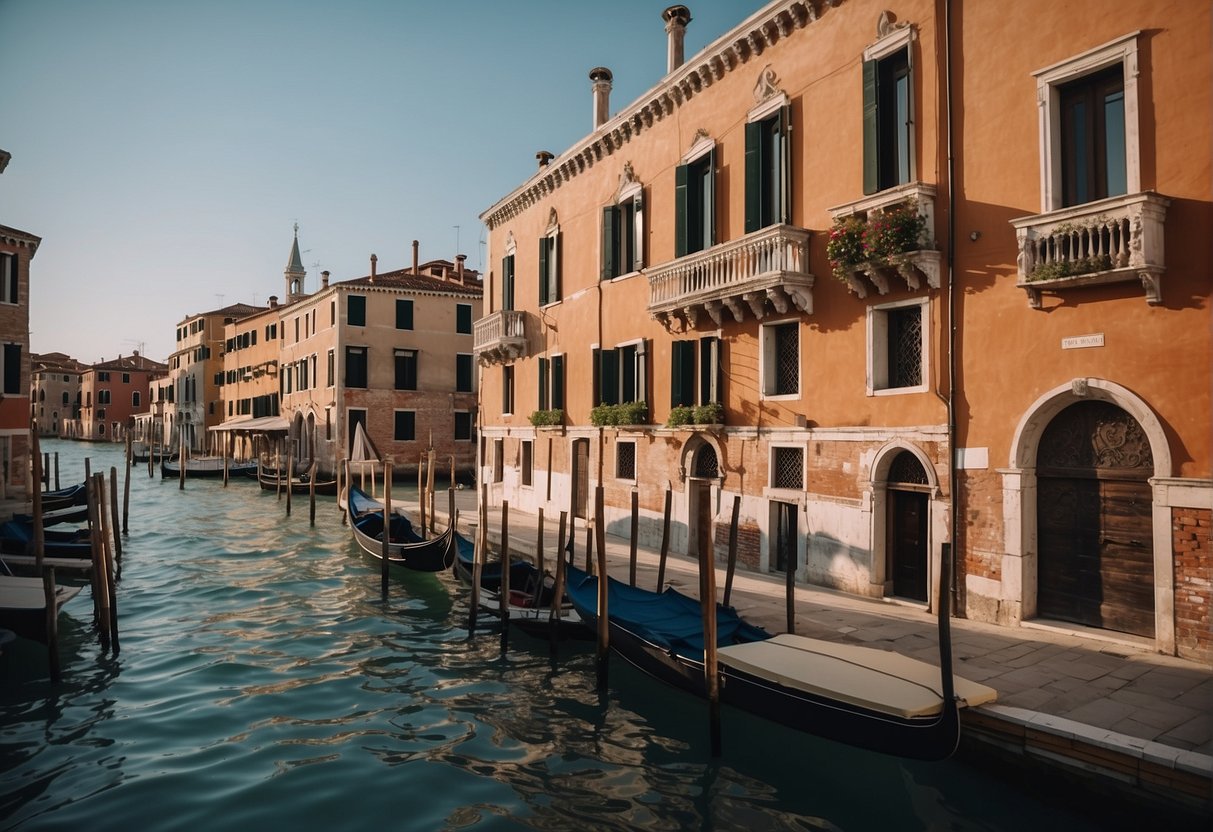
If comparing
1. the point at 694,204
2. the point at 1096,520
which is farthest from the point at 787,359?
the point at 1096,520

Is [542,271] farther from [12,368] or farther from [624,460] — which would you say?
[12,368]

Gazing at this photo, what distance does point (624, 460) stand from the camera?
14.2m

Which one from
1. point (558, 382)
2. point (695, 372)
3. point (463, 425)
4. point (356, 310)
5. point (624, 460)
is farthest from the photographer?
point (463, 425)

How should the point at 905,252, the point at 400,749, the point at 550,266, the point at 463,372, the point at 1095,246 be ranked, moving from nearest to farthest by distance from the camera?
1. the point at 400,749
2. the point at 1095,246
3. the point at 905,252
4. the point at 550,266
5. the point at 463,372

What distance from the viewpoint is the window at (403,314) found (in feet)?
96.8

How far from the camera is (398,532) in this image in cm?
1462

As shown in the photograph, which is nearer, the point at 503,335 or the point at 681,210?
the point at 681,210

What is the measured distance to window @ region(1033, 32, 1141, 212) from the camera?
684cm

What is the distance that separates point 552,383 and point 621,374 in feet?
9.24

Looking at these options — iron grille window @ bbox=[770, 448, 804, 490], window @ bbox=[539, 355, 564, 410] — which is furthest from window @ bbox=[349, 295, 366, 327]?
iron grille window @ bbox=[770, 448, 804, 490]

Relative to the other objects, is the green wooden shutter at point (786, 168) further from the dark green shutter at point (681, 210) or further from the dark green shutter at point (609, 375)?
the dark green shutter at point (609, 375)

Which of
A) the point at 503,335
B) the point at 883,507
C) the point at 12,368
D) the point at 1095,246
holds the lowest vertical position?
the point at 883,507

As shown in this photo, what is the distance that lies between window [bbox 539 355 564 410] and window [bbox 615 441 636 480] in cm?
243

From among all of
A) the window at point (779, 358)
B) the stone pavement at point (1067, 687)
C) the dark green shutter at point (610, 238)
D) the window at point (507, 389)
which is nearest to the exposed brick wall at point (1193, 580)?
the stone pavement at point (1067, 687)
